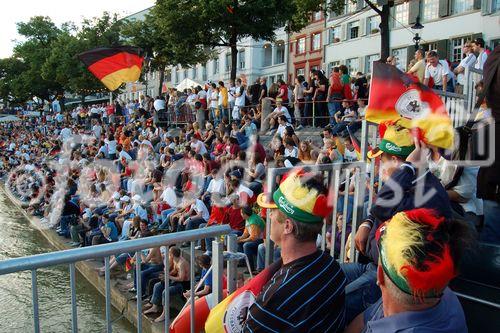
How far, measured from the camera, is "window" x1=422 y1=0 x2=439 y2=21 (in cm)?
2970

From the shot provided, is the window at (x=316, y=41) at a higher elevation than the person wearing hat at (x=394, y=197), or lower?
higher

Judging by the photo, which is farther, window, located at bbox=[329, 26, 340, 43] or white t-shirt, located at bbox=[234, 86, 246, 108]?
window, located at bbox=[329, 26, 340, 43]

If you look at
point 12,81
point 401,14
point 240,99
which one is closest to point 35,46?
point 12,81

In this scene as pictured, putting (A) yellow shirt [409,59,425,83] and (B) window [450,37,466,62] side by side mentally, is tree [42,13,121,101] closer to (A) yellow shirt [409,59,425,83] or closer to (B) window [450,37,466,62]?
(B) window [450,37,466,62]

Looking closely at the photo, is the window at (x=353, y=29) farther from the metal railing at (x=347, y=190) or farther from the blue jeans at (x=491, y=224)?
the blue jeans at (x=491, y=224)

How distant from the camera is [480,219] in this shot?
3365 mm

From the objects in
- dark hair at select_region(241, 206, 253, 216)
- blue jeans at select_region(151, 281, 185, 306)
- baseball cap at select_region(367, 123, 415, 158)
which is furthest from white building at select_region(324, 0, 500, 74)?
baseball cap at select_region(367, 123, 415, 158)

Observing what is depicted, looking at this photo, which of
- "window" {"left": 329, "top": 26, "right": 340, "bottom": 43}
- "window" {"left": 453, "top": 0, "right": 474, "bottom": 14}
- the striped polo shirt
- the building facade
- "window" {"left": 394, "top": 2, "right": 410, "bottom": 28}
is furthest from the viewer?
"window" {"left": 329, "top": 26, "right": 340, "bottom": 43}

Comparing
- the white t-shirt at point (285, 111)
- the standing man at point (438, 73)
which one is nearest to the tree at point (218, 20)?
the white t-shirt at point (285, 111)

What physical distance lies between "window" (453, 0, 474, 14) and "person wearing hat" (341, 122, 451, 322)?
93.6ft

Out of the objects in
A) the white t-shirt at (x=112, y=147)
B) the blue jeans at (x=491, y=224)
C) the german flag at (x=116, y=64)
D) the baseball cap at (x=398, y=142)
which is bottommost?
the white t-shirt at (x=112, y=147)

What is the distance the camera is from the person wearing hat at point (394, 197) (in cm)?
252

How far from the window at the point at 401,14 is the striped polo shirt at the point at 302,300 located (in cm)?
3217

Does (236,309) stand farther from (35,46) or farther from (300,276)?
(35,46)
